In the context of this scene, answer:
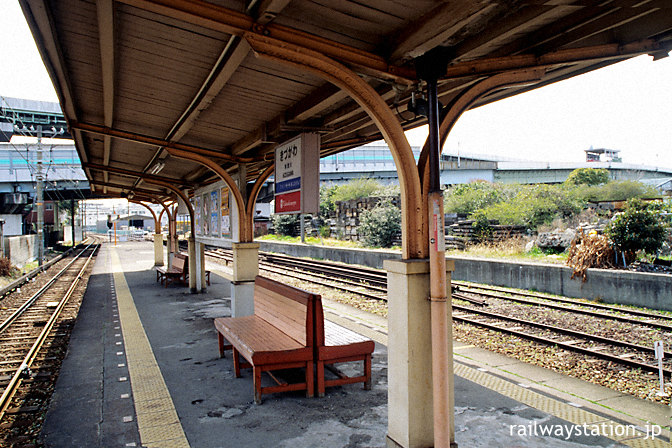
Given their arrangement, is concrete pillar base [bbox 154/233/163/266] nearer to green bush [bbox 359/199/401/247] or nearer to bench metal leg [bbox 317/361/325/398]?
green bush [bbox 359/199/401/247]

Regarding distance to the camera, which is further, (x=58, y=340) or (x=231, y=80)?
(x=58, y=340)

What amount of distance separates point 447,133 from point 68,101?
433 cm

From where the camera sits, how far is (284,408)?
4480 mm

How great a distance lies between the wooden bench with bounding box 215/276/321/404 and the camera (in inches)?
179

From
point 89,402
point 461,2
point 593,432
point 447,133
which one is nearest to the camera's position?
point 461,2

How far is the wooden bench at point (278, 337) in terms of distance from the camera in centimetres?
455

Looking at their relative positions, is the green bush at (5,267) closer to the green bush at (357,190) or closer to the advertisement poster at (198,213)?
the advertisement poster at (198,213)

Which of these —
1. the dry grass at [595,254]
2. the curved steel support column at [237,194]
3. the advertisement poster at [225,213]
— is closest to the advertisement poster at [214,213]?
the advertisement poster at [225,213]

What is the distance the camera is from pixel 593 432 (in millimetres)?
3844

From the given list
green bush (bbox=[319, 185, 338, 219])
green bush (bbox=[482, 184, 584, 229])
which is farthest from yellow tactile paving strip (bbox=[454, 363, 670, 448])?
green bush (bbox=[319, 185, 338, 219])

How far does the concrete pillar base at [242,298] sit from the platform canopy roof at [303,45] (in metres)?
3.13

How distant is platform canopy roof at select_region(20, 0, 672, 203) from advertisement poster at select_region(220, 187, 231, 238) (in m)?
2.93

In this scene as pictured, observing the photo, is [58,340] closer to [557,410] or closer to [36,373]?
[36,373]

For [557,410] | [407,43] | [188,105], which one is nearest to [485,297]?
[557,410]
